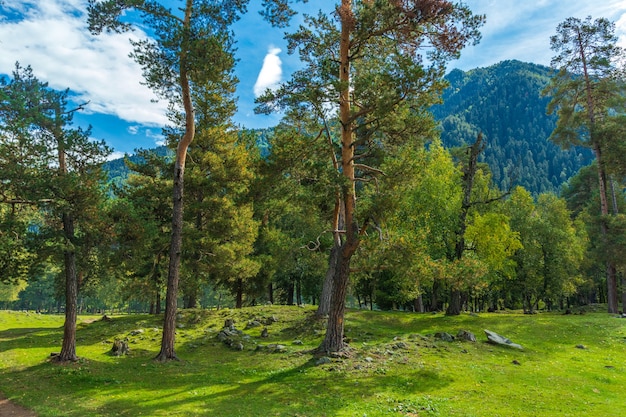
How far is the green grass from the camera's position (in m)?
10.5

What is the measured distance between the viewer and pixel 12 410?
1074 centimetres

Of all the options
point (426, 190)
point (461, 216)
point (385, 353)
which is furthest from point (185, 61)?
point (461, 216)

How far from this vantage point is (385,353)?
16.5m

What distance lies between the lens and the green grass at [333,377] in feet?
34.5

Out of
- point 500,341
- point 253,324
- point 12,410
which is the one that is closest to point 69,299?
point 12,410

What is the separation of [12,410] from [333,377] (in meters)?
10.0

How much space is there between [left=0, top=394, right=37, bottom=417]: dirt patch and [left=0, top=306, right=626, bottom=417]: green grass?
0.36 meters

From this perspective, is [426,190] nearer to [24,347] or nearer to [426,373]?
[426,373]

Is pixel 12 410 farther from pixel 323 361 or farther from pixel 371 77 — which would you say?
pixel 371 77

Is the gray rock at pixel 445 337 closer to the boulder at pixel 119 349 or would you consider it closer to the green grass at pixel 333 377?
the green grass at pixel 333 377

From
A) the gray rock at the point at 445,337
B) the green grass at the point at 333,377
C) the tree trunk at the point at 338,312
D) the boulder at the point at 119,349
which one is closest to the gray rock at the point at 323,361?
the green grass at the point at 333,377

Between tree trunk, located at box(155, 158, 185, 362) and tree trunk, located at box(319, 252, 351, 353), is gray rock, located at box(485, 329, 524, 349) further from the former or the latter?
tree trunk, located at box(155, 158, 185, 362)

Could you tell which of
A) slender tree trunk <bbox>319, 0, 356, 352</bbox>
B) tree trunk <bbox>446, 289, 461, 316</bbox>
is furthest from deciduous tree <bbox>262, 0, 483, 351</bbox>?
tree trunk <bbox>446, 289, 461, 316</bbox>

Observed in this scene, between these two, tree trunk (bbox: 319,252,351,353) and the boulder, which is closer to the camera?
tree trunk (bbox: 319,252,351,353)
